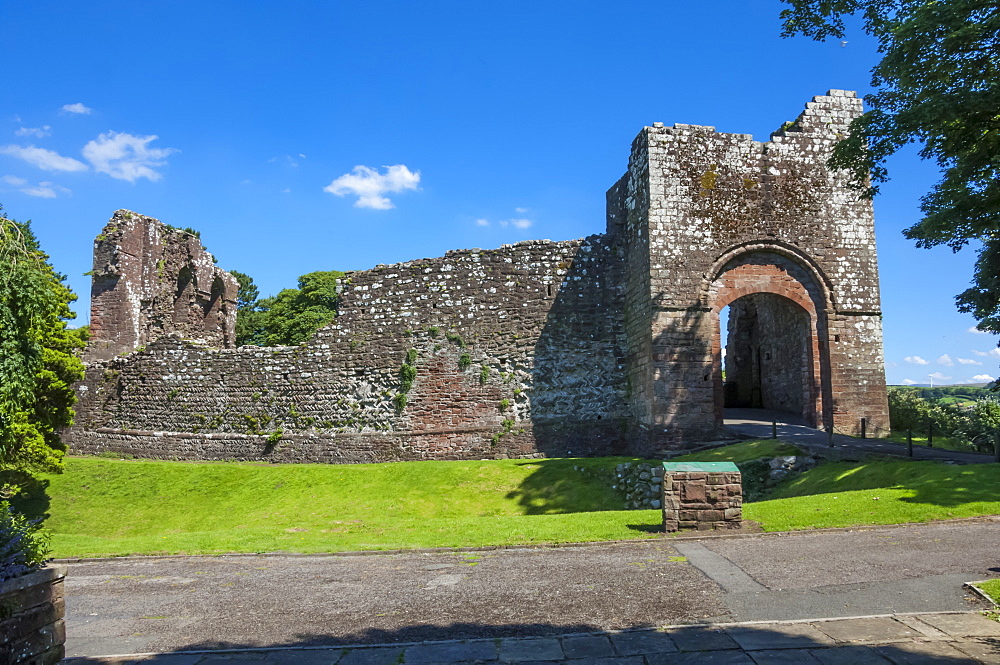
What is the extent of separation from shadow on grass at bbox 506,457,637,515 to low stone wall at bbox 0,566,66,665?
1043cm

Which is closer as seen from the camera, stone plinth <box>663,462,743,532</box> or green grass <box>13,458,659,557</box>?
stone plinth <box>663,462,743,532</box>

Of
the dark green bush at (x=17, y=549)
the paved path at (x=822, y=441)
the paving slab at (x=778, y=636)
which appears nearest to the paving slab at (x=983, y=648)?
the paving slab at (x=778, y=636)

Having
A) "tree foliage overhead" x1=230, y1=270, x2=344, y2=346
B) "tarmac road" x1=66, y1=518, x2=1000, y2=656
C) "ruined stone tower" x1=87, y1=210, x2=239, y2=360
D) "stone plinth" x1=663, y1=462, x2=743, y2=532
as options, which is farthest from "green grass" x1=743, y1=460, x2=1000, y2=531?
"tree foliage overhead" x1=230, y1=270, x2=344, y2=346

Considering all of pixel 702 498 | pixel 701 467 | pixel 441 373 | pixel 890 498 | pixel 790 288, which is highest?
pixel 790 288

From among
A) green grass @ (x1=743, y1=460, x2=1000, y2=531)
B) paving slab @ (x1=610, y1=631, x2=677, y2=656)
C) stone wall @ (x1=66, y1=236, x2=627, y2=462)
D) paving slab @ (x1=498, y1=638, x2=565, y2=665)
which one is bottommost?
paving slab @ (x1=498, y1=638, x2=565, y2=665)

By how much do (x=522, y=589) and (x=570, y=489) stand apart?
8.50 m

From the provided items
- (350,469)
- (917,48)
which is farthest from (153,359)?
(917,48)

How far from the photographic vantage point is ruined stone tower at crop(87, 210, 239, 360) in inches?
874

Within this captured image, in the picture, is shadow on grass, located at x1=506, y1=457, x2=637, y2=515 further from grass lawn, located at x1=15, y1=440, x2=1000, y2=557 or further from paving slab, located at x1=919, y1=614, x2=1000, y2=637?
paving slab, located at x1=919, y1=614, x2=1000, y2=637

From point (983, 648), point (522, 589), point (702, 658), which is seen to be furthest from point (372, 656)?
point (983, 648)

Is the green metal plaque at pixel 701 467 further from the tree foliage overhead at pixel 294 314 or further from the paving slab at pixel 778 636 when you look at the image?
the tree foliage overhead at pixel 294 314

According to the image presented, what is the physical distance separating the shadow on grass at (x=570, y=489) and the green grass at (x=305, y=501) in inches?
1.0

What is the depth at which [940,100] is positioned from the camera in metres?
10.8

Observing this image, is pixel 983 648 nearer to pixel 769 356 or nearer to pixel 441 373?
pixel 441 373
